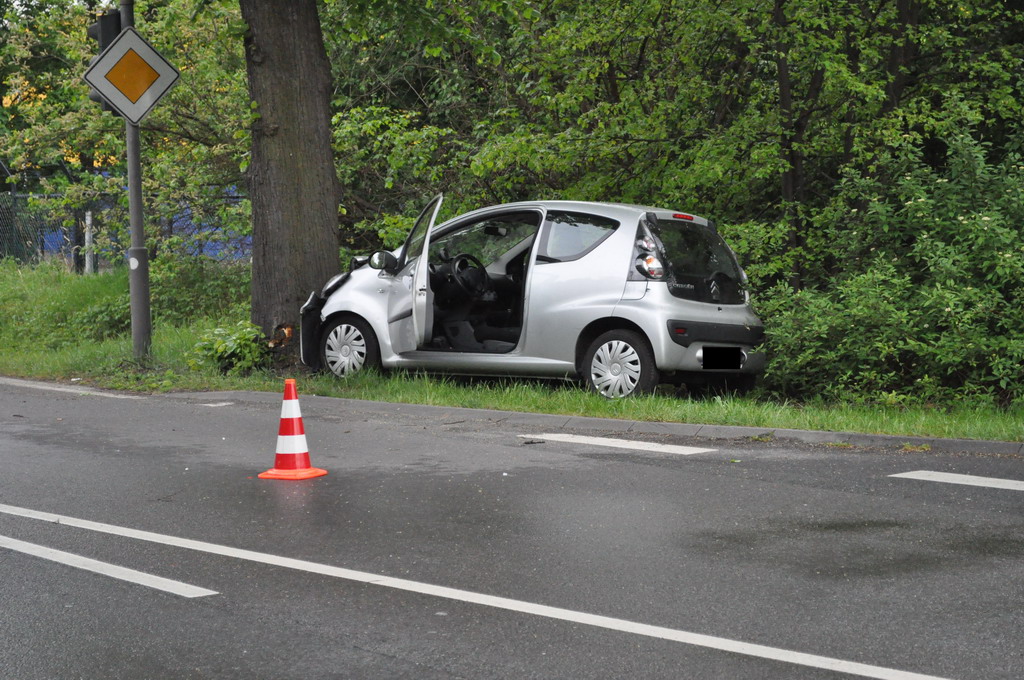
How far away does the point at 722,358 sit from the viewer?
34.9ft

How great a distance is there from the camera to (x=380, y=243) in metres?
19.7

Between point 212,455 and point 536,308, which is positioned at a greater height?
point 536,308

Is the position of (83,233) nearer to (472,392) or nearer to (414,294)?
(414,294)

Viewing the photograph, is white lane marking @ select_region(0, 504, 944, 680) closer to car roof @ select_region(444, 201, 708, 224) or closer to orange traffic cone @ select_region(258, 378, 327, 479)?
orange traffic cone @ select_region(258, 378, 327, 479)

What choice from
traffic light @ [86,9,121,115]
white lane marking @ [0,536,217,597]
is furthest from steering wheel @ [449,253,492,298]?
white lane marking @ [0,536,217,597]

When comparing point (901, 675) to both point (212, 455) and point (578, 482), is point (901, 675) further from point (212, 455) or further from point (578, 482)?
point (212, 455)

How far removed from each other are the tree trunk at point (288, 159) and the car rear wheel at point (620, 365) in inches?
147

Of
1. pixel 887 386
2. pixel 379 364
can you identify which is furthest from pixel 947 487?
pixel 379 364

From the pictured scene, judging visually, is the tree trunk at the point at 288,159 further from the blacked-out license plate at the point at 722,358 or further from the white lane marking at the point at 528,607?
the white lane marking at the point at 528,607

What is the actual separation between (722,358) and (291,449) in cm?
445

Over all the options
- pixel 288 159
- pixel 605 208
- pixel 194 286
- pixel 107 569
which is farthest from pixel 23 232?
pixel 107 569

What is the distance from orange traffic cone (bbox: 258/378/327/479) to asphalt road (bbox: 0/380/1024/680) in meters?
0.19

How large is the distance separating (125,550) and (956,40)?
10829 millimetres

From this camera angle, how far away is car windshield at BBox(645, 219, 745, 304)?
417 inches
